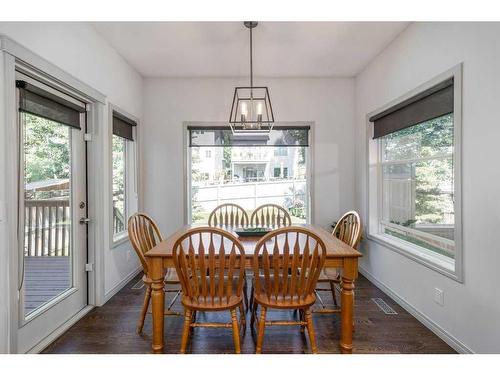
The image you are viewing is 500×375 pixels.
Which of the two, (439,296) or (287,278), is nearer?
(287,278)

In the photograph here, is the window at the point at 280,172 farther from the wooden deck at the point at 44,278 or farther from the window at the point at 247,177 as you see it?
the wooden deck at the point at 44,278

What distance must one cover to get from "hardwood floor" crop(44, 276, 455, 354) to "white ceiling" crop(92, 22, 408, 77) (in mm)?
2644

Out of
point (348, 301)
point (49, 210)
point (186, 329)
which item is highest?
point (49, 210)

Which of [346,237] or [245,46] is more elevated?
[245,46]

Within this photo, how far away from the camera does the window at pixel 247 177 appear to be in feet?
13.3

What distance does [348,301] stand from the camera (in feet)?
6.42

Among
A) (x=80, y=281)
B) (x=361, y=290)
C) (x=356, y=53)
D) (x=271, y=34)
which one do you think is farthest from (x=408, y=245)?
(x=80, y=281)

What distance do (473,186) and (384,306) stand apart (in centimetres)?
143

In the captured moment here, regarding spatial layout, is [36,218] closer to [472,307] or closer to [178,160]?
[178,160]

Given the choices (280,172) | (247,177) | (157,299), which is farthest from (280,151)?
(157,299)

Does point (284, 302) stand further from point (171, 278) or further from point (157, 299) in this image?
point (171, 278)

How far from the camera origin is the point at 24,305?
196 cm

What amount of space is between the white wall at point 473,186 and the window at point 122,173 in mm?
3063

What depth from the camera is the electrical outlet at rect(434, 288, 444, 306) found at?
221cm
